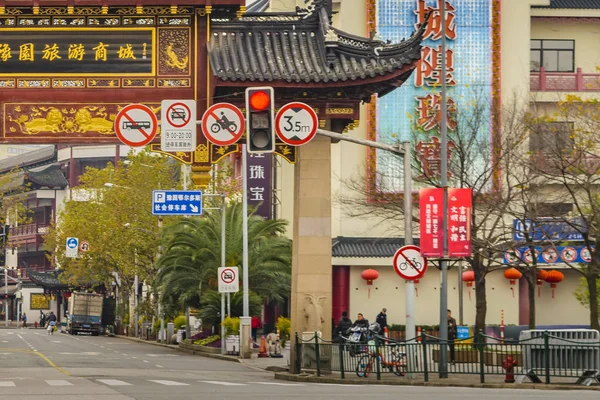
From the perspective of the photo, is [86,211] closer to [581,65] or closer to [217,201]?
[217,201]

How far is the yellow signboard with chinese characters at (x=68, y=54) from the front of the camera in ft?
99.2

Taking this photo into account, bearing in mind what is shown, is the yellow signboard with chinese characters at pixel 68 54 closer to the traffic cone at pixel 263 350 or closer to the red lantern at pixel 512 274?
the traffic cone at pixel 263 350

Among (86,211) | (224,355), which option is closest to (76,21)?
(224,355)

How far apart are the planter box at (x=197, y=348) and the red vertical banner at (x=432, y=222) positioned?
21.5 metres

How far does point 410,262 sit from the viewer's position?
1139 inches

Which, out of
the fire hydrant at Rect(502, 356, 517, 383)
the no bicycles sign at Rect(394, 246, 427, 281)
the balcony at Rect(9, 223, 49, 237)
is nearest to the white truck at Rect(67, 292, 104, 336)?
the balcony at Rect(9, 223, 49, 237)

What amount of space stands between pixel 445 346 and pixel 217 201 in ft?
125

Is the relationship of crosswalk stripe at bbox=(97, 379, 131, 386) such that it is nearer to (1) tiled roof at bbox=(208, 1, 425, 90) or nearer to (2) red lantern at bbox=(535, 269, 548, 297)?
(1) tiled roof at bbox=(208, 1, 425, 90)

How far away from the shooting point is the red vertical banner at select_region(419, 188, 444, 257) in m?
30.9

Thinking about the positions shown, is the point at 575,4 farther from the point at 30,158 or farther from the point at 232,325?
the point at 30,158

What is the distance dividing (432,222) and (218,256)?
25587mm

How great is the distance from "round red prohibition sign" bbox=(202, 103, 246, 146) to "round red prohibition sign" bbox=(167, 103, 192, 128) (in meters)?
0.59

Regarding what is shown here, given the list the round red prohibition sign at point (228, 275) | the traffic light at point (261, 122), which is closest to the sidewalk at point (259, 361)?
the round red prohibition sign at point (228, 275)

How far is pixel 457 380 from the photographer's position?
2875 cm
